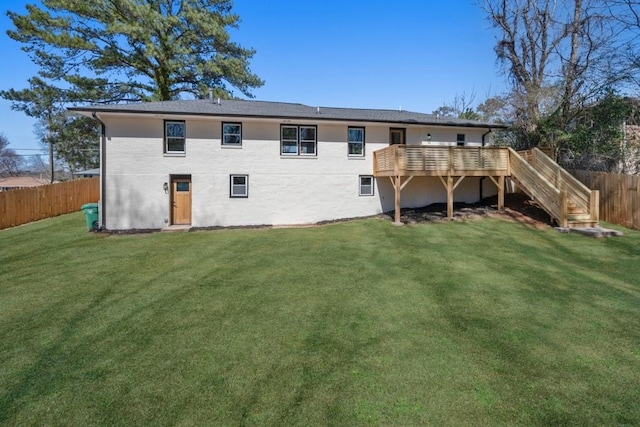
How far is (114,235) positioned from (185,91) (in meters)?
14.6

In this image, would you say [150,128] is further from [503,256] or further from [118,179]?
[503,256]

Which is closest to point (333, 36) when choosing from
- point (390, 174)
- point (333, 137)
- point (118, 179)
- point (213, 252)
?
point (333, 137)

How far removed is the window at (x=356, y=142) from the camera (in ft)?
51.5

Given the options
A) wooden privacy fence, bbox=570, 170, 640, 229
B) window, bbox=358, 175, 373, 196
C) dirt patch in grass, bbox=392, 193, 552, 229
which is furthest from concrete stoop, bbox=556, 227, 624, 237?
window, bbox=358, 175, 373, 196

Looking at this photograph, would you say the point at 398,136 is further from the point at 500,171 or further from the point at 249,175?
the point at 249,175

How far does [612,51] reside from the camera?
1602 centimetres

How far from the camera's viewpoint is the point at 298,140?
49.8 feet

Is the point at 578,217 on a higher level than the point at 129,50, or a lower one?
lower

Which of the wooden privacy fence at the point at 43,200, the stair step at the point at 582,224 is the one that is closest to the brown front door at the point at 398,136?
the stair step at the point at 582,224

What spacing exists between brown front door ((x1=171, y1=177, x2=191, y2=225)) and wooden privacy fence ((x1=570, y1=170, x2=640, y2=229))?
1654cm

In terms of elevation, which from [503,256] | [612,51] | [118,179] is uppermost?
[612,51]

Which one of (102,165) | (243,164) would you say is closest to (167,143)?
(102,165)

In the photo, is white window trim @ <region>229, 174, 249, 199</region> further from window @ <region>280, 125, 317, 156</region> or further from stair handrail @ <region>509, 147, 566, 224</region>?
stair handrail @ <region>509, 147, 566, 224</region>

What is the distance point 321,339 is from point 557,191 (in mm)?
11725
